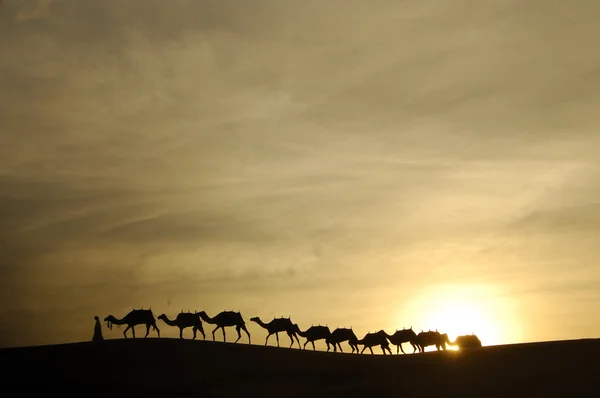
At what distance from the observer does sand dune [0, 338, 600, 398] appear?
112ft

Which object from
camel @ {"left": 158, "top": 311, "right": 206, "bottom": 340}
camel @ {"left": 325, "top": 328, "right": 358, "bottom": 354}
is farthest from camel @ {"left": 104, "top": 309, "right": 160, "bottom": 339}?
camel @ {"left": 325, "top": 328, "right": 358, "bottom": 354}

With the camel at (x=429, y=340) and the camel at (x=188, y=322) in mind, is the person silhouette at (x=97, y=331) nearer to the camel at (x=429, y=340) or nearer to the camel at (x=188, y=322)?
the camel at (x=188, y=322)

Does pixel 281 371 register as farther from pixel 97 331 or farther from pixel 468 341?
pixel 468 341

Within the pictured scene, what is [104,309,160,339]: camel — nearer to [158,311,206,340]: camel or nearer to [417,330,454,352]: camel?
[158,311,206,340]: camel

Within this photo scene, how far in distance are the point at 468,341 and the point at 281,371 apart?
15.4 m

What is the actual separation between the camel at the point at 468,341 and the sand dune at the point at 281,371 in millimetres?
5491

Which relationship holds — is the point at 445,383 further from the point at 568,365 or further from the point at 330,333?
the point at 330,333

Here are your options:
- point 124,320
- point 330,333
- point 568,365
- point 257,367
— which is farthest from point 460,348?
point 124,320

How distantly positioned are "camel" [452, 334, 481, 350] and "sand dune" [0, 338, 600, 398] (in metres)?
5.49

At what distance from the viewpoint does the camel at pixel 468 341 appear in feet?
159

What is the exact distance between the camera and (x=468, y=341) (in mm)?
48594

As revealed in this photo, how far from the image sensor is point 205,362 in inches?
1496

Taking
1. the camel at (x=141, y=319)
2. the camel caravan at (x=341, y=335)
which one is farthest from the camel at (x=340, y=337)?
the camel at (x=141, y=319)

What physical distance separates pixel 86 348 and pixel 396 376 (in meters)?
14.2
